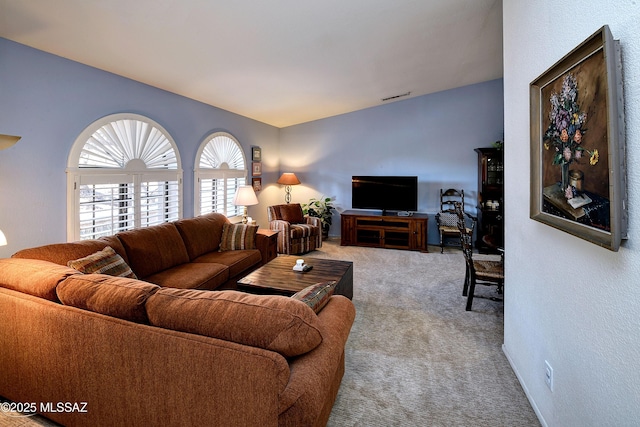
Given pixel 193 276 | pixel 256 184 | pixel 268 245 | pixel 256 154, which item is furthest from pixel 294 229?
pixel 193 276

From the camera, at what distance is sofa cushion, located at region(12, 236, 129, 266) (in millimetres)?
2211

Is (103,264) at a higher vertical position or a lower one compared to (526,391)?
higher

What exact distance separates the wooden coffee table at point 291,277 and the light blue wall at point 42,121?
5.92ft

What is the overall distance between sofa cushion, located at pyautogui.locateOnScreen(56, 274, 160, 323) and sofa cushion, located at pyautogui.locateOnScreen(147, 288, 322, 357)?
66 mm

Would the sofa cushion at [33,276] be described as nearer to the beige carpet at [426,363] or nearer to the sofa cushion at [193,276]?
the sofa cushion at [193,276]

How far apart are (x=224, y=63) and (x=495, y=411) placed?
3.76m

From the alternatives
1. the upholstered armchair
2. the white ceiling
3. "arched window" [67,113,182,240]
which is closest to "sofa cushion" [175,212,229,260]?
"arched window" [67,113,182,240]

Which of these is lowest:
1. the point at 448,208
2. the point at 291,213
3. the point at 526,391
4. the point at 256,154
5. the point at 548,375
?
the point at 526,391

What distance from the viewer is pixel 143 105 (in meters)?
3.58

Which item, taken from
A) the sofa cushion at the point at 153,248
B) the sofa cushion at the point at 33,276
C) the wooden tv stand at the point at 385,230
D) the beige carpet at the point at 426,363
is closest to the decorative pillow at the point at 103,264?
the sofa cushion at the point at 153,248

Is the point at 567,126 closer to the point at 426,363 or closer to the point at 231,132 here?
the point at 426,363

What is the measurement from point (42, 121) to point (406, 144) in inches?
221

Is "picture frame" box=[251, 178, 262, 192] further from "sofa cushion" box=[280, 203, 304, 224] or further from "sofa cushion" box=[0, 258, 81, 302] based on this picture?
"sofa cushion" box=[0, 258, 81, 302]

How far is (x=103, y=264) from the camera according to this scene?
2.37 meters
